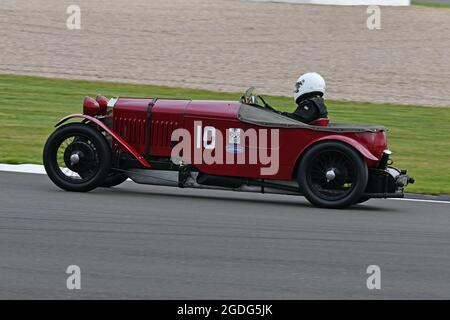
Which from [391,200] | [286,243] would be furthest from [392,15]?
[286,243]

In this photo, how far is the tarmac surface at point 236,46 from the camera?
73.4 feet

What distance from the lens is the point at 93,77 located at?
21938mm

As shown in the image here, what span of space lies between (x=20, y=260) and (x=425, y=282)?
2.80 meters

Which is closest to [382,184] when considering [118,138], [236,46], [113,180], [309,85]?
[309,85]

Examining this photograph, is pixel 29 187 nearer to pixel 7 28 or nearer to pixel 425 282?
pixel 425 282

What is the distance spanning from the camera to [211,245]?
326 inches

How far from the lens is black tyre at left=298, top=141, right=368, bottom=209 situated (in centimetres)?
1027

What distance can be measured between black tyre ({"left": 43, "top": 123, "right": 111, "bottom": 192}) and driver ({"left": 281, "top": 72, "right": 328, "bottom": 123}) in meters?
1.86

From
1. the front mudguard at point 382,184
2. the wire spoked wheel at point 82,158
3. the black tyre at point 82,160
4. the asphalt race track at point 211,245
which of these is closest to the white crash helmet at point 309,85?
the front mudguard at point 382,184

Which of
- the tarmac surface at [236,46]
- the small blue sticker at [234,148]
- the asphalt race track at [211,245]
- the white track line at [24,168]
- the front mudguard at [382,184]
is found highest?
the tarmac surface at [236,46]

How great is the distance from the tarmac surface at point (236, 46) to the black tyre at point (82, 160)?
34.4 feet

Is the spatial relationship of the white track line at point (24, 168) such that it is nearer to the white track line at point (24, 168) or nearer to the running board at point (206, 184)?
the white track line at point (24, 168)

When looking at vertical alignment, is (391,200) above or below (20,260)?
above

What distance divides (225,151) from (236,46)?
1497 centimetres
